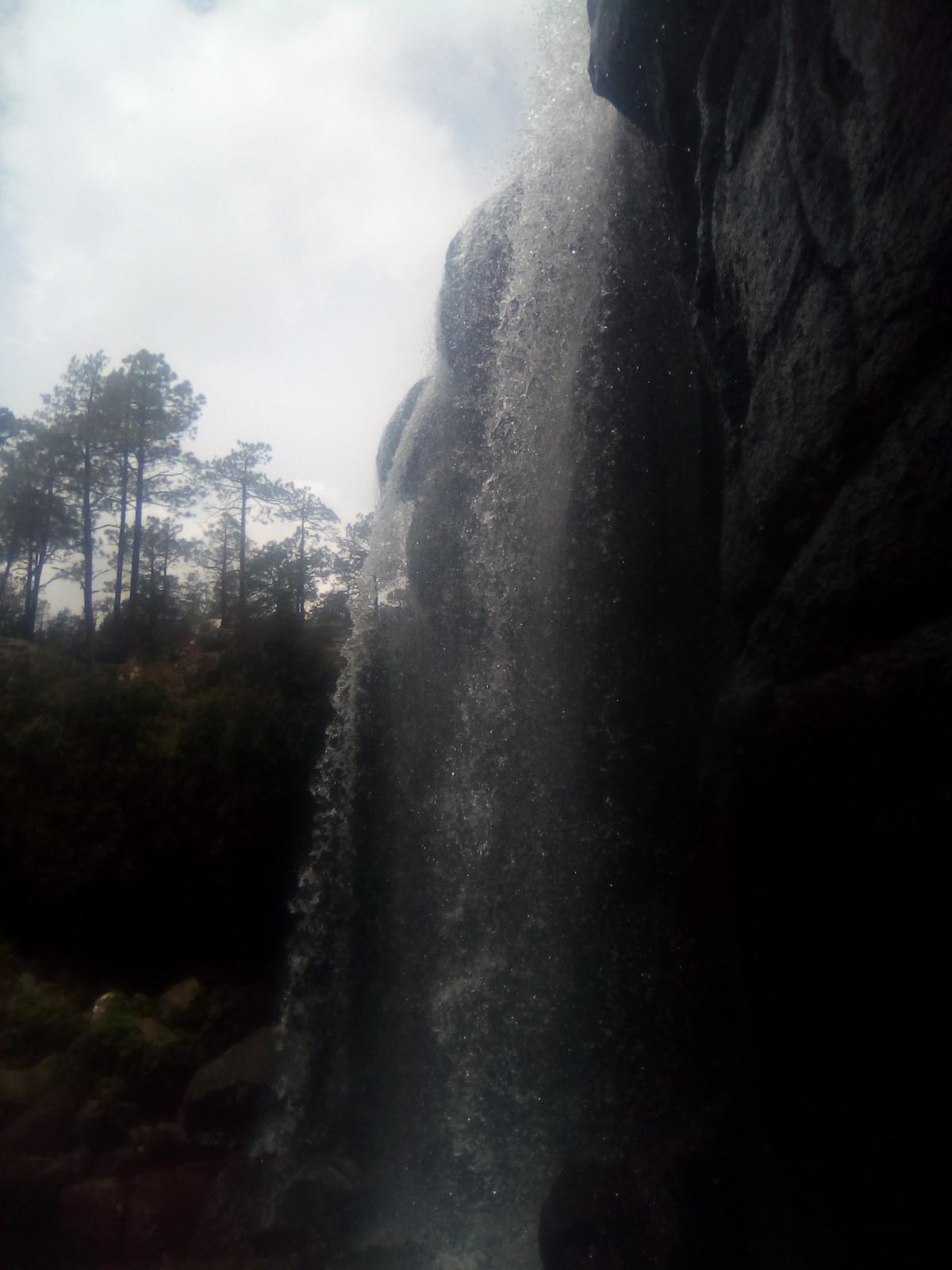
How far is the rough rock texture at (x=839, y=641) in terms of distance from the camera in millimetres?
3080

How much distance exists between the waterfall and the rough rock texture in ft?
5.90

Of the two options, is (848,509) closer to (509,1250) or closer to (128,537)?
(509,1250)

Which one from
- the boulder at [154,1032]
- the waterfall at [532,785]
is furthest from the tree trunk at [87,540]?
the waterfall at [532,785]

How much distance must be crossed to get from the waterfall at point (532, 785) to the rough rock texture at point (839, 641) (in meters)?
1.80

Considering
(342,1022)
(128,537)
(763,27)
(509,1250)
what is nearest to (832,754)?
(763,27)

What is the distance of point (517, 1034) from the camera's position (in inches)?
266

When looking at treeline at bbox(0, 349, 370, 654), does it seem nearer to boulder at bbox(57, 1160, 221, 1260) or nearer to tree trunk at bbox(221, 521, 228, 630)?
tree trunk at bbox(221, 521, 228, 630)

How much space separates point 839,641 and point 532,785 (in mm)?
4172

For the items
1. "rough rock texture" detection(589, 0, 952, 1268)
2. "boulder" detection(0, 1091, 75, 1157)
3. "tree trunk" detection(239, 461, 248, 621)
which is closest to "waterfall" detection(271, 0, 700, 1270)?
"rough rock texture" detection(589, 0, 952, 1268)

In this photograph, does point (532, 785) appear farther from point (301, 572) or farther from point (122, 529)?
point (122, 529)

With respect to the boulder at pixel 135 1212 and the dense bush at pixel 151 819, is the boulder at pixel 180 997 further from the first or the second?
the boulder at pixel 135 1212

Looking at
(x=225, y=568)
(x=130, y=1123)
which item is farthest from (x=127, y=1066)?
(x=225, y=568)

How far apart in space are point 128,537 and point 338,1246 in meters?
22.3

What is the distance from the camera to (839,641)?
11.7 ft
